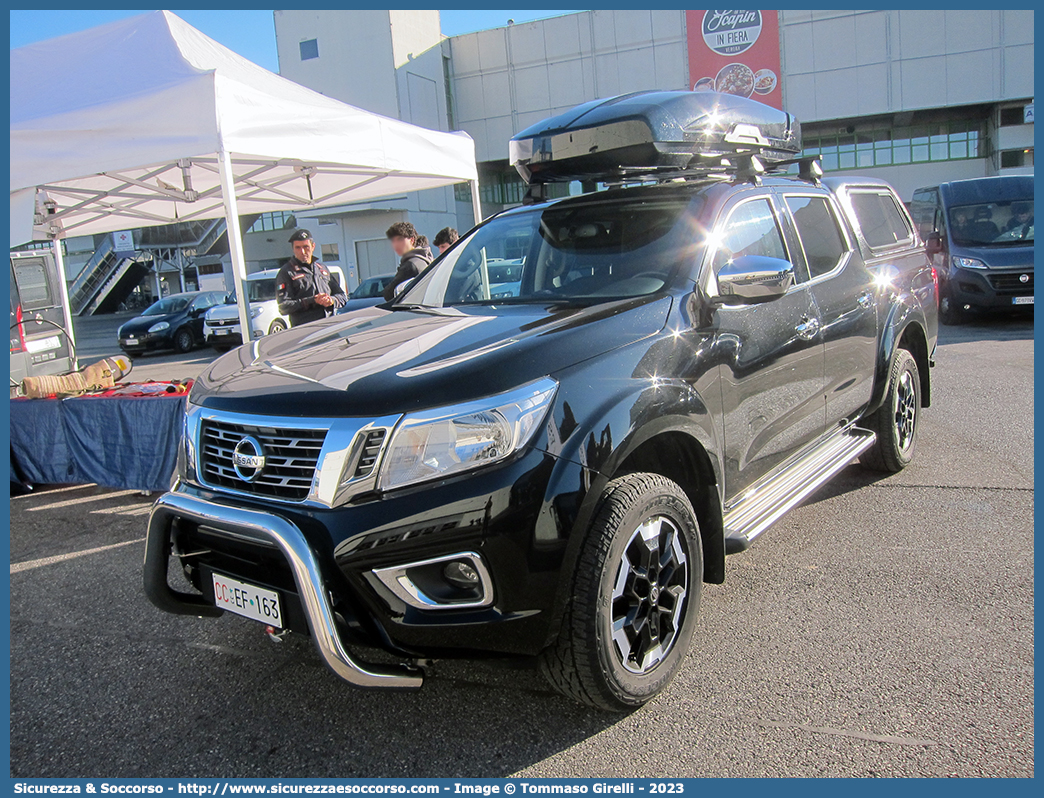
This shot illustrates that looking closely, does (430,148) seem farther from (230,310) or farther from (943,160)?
(943,160)

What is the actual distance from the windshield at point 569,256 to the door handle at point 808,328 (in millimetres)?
824

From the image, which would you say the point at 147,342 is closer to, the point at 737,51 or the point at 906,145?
the point at 737,51

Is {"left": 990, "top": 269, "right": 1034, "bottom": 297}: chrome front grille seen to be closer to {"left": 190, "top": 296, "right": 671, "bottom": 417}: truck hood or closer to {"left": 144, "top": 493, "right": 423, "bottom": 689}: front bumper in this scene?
{"left": 190, "top": 296, "right": 671, "bottom": 417}: truck hood

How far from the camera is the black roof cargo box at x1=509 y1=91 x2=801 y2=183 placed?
360 cm

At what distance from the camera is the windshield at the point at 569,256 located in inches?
124

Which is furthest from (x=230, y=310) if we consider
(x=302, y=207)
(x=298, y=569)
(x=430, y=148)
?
(x=298, y=569)

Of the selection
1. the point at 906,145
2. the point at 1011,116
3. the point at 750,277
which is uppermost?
the point at 1011,116

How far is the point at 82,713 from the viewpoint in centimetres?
281

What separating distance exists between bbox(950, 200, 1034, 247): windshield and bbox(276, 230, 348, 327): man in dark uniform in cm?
990

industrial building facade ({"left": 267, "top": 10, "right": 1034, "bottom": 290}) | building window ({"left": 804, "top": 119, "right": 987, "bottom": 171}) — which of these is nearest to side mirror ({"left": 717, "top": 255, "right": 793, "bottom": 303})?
industrial building facade ({"left": 267, "top": 10, "right": 1034, "bottom": 290})

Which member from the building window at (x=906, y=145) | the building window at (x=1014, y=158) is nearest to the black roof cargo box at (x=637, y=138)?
the building window at (x=906, y=145)

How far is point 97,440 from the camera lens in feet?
18.7

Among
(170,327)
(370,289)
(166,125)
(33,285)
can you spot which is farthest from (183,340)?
(166,125)

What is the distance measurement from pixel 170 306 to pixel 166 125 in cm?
1534
